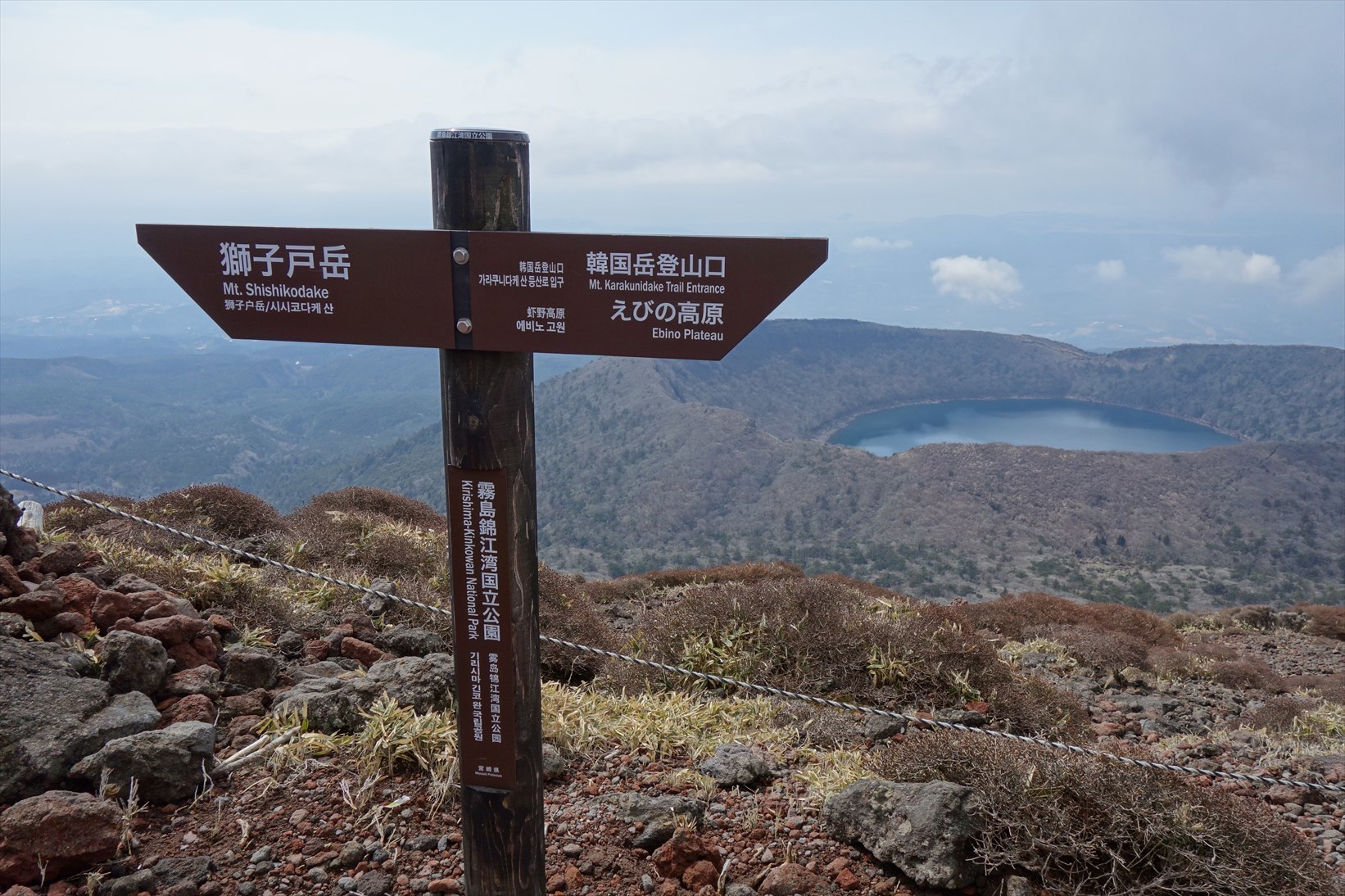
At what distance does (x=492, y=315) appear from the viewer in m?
2.41

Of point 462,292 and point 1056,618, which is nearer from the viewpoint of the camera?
point 462,292

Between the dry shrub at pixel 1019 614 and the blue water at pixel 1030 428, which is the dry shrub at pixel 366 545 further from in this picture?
the blue water at pixel 1030 428

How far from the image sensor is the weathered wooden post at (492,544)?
7.91ft

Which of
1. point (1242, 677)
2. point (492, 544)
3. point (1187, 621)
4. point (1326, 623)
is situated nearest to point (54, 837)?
point (492, 544)

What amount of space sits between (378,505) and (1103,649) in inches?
315

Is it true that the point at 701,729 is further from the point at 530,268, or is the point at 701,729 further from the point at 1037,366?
the point at 1037,366

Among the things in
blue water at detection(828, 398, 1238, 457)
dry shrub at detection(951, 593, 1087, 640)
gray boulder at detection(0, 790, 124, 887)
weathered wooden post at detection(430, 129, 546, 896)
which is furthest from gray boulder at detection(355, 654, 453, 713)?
blue water at detection(828, 398, 1238, 457)

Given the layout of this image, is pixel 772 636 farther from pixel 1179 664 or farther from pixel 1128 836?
pixel 1179 664

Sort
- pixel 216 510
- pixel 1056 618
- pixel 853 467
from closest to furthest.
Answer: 1. pixel 216 510
2. pixel 1056 618
3. pixel 853 467

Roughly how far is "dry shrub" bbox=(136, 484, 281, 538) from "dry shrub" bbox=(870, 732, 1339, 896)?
22.8ft

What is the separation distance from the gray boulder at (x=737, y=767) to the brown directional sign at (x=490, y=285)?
2.27 metres

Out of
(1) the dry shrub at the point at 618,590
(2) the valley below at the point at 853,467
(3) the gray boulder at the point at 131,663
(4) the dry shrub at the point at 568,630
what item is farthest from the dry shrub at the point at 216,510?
(2) the valley below at the point at 853,467

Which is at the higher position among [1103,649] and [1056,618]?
[1103,649]

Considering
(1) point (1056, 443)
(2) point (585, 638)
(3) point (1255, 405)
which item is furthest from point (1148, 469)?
(2) point (585, 638)
